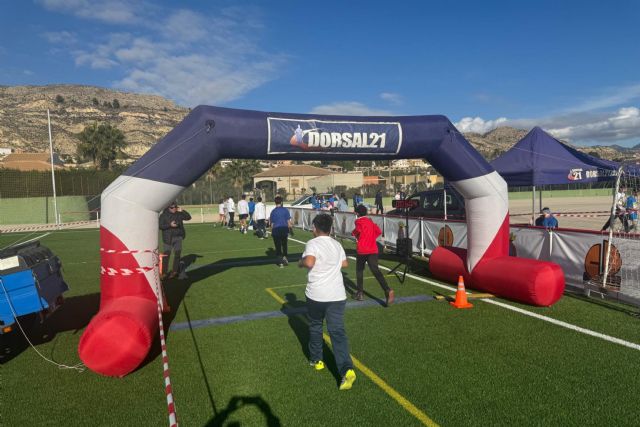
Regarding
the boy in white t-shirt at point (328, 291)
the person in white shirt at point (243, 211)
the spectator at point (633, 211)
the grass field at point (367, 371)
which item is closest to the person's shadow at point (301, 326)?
the grass field at point (367, 371)

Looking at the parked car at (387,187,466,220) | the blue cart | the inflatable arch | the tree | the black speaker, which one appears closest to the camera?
the inflatable arch

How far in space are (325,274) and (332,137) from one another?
3.57m

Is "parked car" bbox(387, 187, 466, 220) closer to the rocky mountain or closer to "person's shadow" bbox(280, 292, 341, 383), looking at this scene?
"person's shadow" bbox(280, 292, 341, 383)

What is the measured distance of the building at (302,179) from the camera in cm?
7262

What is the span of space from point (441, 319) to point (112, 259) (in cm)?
519

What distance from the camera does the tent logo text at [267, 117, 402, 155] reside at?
24.6ft

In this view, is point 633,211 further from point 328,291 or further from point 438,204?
point 328,291

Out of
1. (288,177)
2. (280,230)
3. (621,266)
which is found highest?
(288,177)

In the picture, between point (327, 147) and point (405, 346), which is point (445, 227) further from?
point (405, 346)

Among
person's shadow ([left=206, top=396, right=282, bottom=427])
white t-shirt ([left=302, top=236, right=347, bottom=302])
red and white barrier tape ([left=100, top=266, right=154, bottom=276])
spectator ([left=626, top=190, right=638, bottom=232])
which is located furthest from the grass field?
spectator ([left=626, top=190, right=638, bottom=232])

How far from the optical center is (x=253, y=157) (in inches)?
295

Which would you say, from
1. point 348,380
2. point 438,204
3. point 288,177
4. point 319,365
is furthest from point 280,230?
point 288,177

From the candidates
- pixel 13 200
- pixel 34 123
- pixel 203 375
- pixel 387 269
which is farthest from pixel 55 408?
pixel 34 123

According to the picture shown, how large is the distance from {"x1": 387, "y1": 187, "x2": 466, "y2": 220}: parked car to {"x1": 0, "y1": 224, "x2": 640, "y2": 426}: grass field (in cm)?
725
